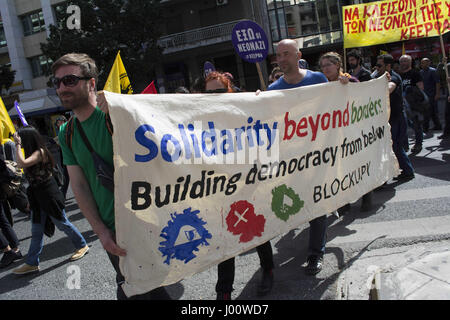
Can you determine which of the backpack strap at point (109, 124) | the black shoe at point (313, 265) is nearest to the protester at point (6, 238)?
the backpack strap at point (109, 124)

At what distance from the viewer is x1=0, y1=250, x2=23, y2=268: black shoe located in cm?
487

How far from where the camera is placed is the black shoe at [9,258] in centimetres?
487

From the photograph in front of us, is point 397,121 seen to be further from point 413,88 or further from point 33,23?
point 33,23

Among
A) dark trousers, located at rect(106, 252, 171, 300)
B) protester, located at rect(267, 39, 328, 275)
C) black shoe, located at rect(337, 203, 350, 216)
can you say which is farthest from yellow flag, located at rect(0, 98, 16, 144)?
black shoe, located at rect(337, 203, 350, 216)

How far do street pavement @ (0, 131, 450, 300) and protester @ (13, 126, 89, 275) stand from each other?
1.07ft

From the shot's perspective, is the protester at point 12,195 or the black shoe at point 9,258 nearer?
the black shoe at point 9,258

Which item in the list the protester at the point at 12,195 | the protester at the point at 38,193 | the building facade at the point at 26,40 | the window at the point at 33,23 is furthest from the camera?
the window at the point at 33,23

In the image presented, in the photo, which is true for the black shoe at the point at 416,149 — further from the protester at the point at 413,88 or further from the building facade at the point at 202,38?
the building facade at the point at 202,38

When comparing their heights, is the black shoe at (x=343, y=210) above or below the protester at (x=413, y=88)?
below

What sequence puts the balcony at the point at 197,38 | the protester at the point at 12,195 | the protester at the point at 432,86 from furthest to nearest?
the balcony at the point at 197,38, the protester at the point at 432,86, the protester at the point at 12,195

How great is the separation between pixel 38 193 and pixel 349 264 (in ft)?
11.4

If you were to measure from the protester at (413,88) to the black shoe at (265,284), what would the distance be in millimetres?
5278

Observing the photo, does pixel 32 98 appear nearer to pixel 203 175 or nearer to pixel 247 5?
pixel 247 5
